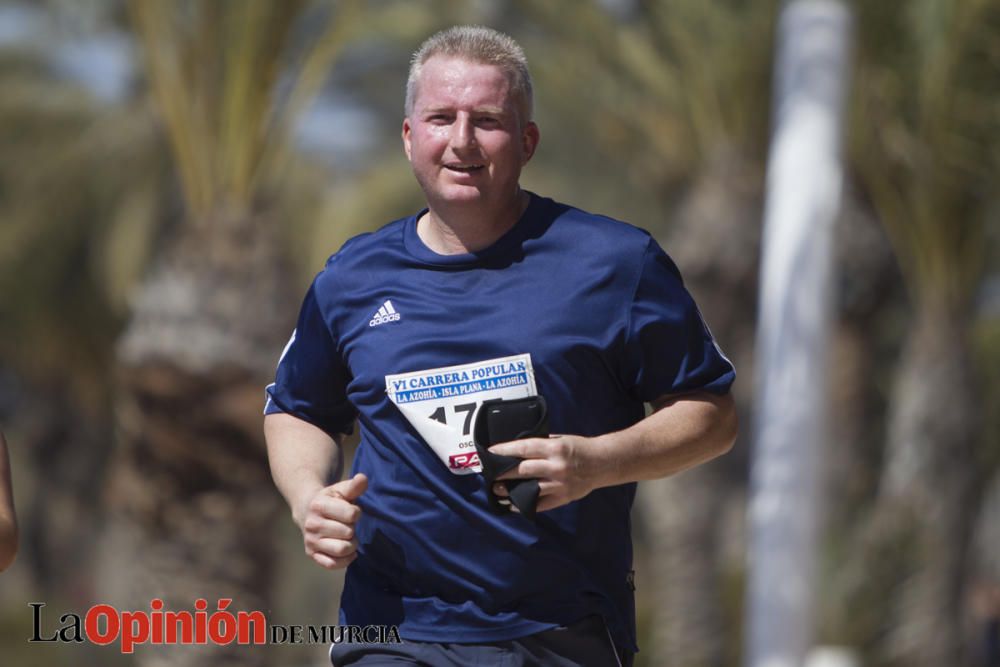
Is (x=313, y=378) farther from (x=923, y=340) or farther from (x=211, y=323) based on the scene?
(x=923, y=340)

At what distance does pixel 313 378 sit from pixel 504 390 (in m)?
0.50

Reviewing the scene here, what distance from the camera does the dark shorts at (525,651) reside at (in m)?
2.61

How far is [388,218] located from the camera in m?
17.8

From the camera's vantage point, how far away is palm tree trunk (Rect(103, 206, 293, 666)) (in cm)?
746

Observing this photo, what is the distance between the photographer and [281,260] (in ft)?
26.5

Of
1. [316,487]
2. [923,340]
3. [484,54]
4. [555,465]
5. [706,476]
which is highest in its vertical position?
[923,340]

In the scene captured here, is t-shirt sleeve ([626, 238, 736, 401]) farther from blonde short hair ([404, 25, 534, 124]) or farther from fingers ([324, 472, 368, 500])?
fingers ([324, 472, 368, 500])

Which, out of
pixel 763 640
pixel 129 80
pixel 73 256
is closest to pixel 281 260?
pixel 763 640

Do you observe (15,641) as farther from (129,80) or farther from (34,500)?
(34,500)

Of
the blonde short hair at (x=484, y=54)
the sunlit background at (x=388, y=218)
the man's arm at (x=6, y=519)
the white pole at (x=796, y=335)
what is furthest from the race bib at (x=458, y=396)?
the white pole at (x=796, y=335)

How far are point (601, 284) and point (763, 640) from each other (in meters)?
3.51

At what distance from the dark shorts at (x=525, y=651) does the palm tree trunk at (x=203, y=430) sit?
15.9 feet

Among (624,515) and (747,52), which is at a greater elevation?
(747,52)

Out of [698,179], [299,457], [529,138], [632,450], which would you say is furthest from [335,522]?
[698,179]
